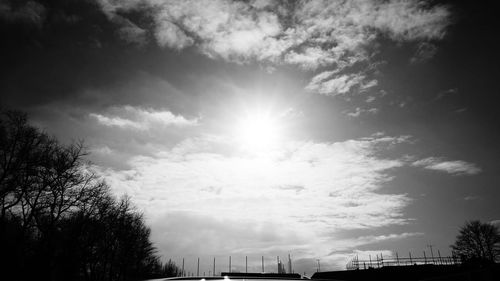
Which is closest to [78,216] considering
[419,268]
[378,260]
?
[419,268]

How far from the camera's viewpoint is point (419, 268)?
33219 millimetres

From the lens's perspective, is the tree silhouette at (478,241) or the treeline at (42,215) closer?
the treeline at (42,215)

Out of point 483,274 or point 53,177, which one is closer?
point 483,274

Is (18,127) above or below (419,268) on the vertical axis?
above

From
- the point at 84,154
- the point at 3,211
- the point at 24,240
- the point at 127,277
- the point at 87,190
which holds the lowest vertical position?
the point at 127,277

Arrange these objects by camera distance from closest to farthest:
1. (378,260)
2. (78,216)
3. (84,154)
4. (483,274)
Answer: (483,274) → (84,154) → (78,216) → (378,260)

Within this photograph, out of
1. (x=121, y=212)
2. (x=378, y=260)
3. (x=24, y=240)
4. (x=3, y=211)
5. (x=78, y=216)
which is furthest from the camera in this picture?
(x=378, y=260)

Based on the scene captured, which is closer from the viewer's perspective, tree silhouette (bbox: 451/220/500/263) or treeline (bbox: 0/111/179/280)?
treeline (bbox: 0/111/179/280)

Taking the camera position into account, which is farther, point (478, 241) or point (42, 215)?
point (478, 241)

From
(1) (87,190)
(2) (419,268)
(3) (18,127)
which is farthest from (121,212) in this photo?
(2) (419,268)

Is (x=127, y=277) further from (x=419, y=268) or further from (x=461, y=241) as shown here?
(x=461, y=241)

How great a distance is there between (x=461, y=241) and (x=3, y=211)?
82.2 metres

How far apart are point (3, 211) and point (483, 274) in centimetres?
3019

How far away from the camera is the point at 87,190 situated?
29469mm
